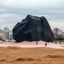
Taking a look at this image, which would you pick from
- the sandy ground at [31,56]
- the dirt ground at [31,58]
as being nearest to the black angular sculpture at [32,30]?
the sandy ground at [31,56]

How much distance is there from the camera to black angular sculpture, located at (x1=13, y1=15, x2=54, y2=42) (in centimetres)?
4519

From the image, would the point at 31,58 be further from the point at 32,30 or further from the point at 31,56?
the point at 32,30

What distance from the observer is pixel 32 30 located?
45438 mm

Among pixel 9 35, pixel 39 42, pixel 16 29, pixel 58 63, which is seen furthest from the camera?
pixel 9 35

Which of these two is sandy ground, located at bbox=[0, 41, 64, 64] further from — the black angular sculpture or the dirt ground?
the black angular sculpture

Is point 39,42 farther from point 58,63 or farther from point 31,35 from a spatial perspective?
point 58,63

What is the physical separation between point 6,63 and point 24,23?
3276 cm

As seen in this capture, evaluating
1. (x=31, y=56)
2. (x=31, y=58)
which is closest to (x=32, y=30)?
(x=31, y=56)

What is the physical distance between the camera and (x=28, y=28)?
46.4m

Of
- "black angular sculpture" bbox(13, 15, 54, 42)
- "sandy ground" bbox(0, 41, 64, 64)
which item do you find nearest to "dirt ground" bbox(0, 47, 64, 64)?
"sandy ground" bbox(0, 41, 64, 64)

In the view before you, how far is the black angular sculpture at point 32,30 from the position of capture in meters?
45.2

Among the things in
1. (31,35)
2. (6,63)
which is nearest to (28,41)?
(31,35)

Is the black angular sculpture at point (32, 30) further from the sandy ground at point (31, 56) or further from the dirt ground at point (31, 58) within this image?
the dirt ground at point (31, 58)

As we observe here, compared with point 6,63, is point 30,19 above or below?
above
